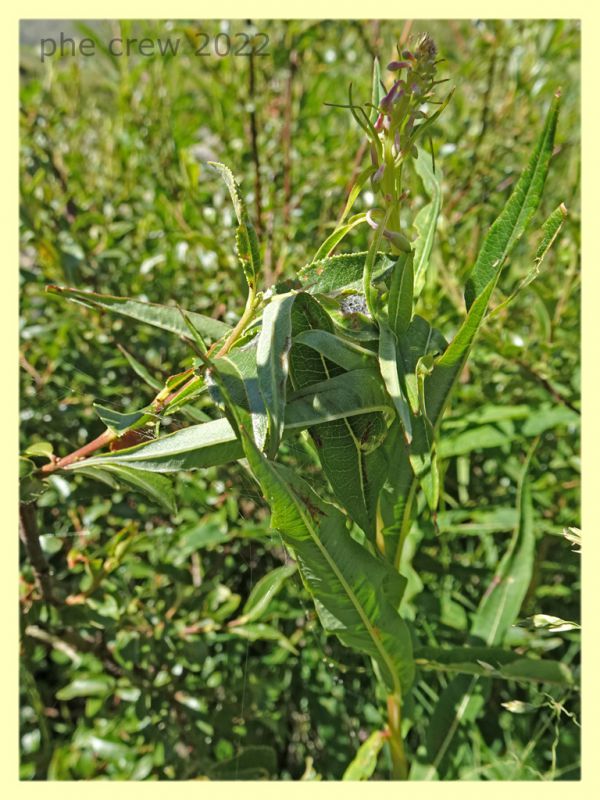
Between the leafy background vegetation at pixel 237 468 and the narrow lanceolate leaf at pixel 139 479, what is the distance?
6.2 inches

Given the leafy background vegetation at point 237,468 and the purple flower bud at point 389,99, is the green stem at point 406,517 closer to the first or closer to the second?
the leafy background vegetation at point 237,468

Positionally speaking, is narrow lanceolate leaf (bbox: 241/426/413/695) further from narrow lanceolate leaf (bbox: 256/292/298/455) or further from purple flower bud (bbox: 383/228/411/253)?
purple flower bud (bbox: 383/228/411/253)

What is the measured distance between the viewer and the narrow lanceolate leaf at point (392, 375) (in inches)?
17.8

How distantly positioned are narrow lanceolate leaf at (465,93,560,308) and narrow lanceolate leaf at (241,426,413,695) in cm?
20

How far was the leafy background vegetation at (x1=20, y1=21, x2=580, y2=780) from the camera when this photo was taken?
940mm

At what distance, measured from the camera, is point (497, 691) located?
3.68 feet

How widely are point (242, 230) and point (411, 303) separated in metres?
0.13

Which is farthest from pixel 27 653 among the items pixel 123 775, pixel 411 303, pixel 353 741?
pixel 411 303

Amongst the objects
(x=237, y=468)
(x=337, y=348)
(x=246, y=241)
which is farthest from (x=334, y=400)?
(x=237, y=468)

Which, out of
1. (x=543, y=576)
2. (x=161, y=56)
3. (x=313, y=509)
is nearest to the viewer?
(x=313, y=509)

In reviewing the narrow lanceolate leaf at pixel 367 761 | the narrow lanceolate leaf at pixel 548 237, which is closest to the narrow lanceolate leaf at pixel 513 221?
the narrow lanceolate leaf at pixel 548 237

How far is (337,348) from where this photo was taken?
472 millimetres

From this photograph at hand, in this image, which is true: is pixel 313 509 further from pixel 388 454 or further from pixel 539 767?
pixel 539 767

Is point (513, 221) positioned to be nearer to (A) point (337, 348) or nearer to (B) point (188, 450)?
(A) point (337, 348)
